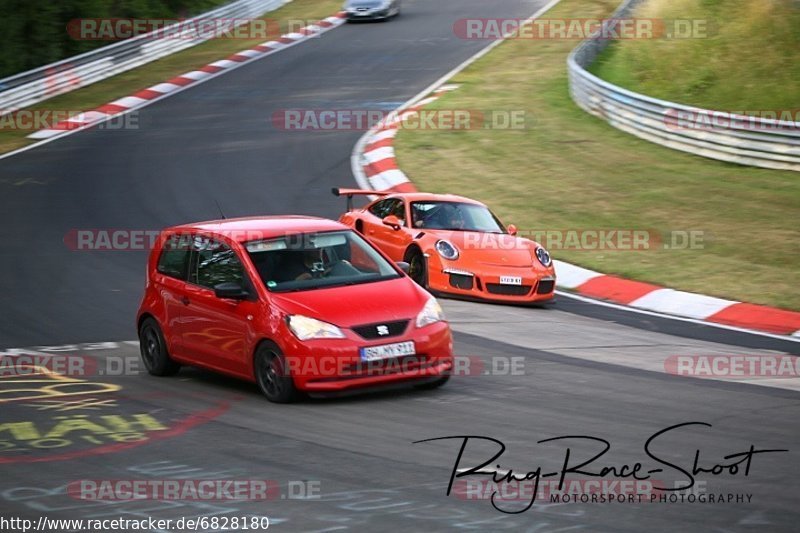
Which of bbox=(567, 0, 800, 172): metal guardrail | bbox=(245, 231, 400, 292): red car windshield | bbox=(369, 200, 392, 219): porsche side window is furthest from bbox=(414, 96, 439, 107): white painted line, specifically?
bbox=(245, 231, 400, 292): red car windshield

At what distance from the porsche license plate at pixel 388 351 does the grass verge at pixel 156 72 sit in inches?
679

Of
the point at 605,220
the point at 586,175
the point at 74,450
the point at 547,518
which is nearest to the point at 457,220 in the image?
the point at 605,220

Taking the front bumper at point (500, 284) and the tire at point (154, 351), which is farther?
the front bumper at point (500, 284)

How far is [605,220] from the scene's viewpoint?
18625mm

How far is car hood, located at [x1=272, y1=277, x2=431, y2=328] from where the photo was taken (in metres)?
9.81

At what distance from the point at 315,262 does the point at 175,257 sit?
5.22ft

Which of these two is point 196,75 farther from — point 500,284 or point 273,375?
point 273,375

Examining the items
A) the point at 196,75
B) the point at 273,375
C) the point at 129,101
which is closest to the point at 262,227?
the point at 273,375

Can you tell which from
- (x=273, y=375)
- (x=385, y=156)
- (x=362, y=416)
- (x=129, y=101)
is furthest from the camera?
(x=129, y=101)

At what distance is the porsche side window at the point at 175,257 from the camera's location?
11.2 meters

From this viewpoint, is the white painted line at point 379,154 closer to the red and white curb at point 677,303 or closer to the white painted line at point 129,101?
the red and white curb at point 677,303

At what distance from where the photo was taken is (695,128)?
899 inches

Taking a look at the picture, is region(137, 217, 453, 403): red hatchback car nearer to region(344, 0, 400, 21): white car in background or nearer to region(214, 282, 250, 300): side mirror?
region(214, 282, 250, 300): side mirror

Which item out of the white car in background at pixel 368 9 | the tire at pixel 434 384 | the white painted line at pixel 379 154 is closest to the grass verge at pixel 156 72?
the white car in background at pixel 368 9
